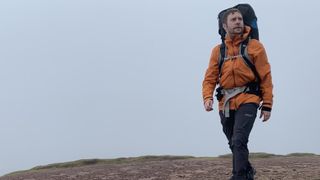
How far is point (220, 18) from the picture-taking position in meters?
8.41

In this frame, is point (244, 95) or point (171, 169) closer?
point (244, 95)

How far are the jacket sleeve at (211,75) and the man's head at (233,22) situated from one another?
36 centimetres

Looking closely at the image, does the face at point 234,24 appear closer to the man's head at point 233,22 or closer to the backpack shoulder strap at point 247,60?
the man's head at point 233,22

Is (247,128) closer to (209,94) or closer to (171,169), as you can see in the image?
(209,94)

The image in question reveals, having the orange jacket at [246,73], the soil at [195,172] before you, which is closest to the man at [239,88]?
the orange jacket at [246,73]

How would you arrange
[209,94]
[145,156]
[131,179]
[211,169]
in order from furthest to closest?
1. [145,156]
2. [211,169]
3. [131,179]
4. [209,94]

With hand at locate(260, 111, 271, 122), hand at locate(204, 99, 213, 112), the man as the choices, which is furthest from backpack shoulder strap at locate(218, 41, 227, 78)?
hand at locate(260, 111, 271, 122)

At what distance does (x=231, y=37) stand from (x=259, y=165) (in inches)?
392

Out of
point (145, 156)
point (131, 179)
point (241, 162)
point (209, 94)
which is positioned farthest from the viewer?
point (145, 156)

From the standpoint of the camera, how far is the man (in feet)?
25.1

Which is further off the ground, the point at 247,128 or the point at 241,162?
the point at 247,128

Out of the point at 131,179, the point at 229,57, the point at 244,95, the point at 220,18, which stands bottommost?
the point at 131,179

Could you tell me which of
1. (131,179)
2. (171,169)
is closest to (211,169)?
(171,169)

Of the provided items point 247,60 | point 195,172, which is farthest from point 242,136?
point 195,172
